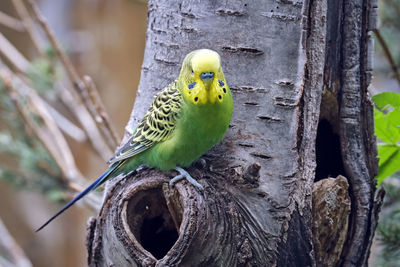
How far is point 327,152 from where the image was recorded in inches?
55.8

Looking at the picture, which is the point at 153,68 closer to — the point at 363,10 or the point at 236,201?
the point at 236,201

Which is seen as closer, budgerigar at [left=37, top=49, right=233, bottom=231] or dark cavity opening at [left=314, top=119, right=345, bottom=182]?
budgerigar at [left=37, top=49, right=233, bottom=231]

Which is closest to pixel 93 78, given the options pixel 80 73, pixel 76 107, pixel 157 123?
pixel 80 73

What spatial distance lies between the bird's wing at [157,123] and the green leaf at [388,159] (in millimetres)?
619

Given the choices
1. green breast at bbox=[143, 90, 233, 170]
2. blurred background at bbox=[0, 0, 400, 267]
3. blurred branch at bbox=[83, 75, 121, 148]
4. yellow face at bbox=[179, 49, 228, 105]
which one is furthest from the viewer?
blurred background at bbox=[0, 0, 400, 267]

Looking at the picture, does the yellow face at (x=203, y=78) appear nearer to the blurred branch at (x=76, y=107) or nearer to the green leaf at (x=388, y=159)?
the green leaf at (x=388, y=159)

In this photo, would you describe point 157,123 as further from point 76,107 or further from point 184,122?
point 76,107

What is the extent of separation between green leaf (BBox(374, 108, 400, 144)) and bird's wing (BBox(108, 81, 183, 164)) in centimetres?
58

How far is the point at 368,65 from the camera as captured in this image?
1.33m

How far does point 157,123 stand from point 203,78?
10.4 inches

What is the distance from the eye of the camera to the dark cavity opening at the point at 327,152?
54.6 inches

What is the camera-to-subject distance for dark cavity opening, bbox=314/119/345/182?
1387 mm

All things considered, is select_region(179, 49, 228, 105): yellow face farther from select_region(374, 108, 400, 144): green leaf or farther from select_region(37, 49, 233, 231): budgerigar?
A: select_region(374, 108, 400, 144): green leaf

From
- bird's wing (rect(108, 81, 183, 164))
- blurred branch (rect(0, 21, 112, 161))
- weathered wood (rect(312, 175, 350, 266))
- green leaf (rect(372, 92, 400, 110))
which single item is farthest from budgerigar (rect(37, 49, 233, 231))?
blurred branch (rect(0, 21, 112, 161))
